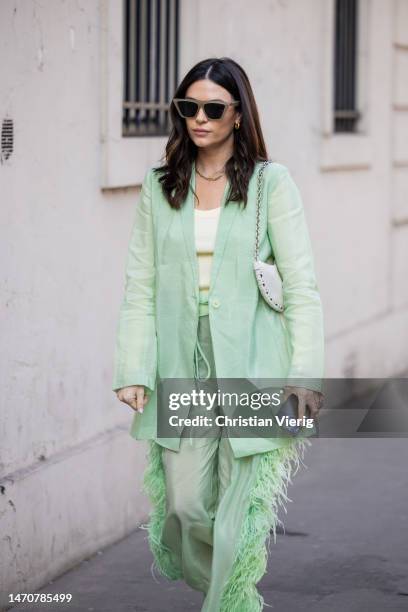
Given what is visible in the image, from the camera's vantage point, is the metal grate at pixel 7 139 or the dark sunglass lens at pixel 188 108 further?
the metal grate at pixel 7 139

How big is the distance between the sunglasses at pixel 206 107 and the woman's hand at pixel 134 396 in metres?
0.89

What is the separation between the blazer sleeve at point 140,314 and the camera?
15.0 feet

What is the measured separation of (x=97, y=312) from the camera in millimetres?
6422

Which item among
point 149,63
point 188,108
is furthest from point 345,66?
point 188,108

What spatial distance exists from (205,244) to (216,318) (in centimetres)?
24

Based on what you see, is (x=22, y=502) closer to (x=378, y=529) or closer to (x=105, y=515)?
(x=105, y=515)

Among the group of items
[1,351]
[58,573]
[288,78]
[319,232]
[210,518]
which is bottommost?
[58,573]

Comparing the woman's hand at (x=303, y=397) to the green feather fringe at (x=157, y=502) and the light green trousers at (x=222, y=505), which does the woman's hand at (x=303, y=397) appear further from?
the green feather fringe at (x=157, y=502)

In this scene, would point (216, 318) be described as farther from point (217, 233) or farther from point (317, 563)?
point (317, 563)

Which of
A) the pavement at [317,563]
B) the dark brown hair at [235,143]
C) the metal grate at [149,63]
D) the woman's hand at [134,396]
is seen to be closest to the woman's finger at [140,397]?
the woman's hand at [134,396]

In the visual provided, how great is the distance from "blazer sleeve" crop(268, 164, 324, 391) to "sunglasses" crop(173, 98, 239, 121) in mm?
302

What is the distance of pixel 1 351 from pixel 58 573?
42.2 inches

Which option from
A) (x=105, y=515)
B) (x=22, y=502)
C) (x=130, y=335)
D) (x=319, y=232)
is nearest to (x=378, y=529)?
(x=105, y=515)

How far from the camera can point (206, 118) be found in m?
4.46
